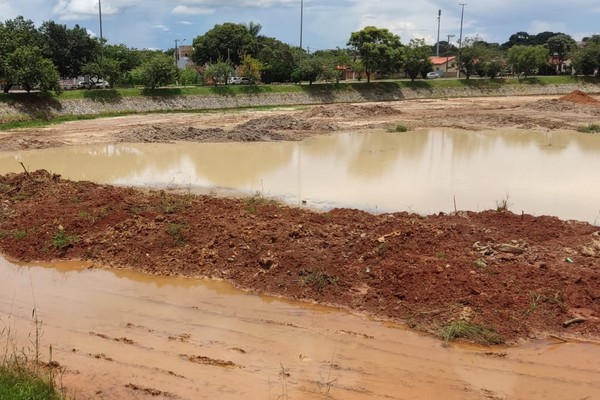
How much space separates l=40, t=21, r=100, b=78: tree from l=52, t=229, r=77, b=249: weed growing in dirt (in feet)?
155

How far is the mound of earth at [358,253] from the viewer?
27.6ft

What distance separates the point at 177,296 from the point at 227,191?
822cm

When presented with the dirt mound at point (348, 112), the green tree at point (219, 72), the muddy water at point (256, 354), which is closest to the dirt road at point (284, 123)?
the dirt mound at point (348, 112)

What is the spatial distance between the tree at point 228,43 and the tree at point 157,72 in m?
23.4

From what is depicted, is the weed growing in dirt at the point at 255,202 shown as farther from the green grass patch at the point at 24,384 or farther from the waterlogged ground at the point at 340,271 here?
the green grass patch at the point at 24,384

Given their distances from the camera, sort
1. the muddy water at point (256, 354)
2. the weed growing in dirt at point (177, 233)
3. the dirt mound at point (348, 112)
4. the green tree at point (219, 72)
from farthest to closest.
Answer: the green tree at point (219, 72) < the dirt mound at point (348, 112) < the weed growing in dirt at point (177, 233) < the muddy water at point (256, 354)

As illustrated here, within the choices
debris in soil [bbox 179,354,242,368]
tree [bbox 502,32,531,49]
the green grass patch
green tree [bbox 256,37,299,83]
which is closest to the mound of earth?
debris in soil [bbox 179,354,242,368]

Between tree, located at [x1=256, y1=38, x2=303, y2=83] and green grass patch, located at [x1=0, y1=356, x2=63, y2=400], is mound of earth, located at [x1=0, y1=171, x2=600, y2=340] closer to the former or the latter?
green grass patch, located at [x1=0, y1=356, x2=63, y2=400]

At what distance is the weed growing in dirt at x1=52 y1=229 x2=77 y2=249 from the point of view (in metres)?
11.6

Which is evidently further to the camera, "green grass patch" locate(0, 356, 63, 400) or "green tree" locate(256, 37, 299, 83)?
"green tree" locate(256, 37, 299, 83)

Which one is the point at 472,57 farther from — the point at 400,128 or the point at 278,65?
the point at 400,128

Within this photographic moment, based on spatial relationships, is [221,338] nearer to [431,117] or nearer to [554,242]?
[554,242]

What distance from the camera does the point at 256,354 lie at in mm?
7258

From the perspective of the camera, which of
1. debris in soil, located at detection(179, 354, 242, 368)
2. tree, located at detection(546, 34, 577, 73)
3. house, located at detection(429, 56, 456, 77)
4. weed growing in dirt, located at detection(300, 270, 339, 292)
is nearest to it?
debris in soil, located at detection(179, 354, 242, 368)
